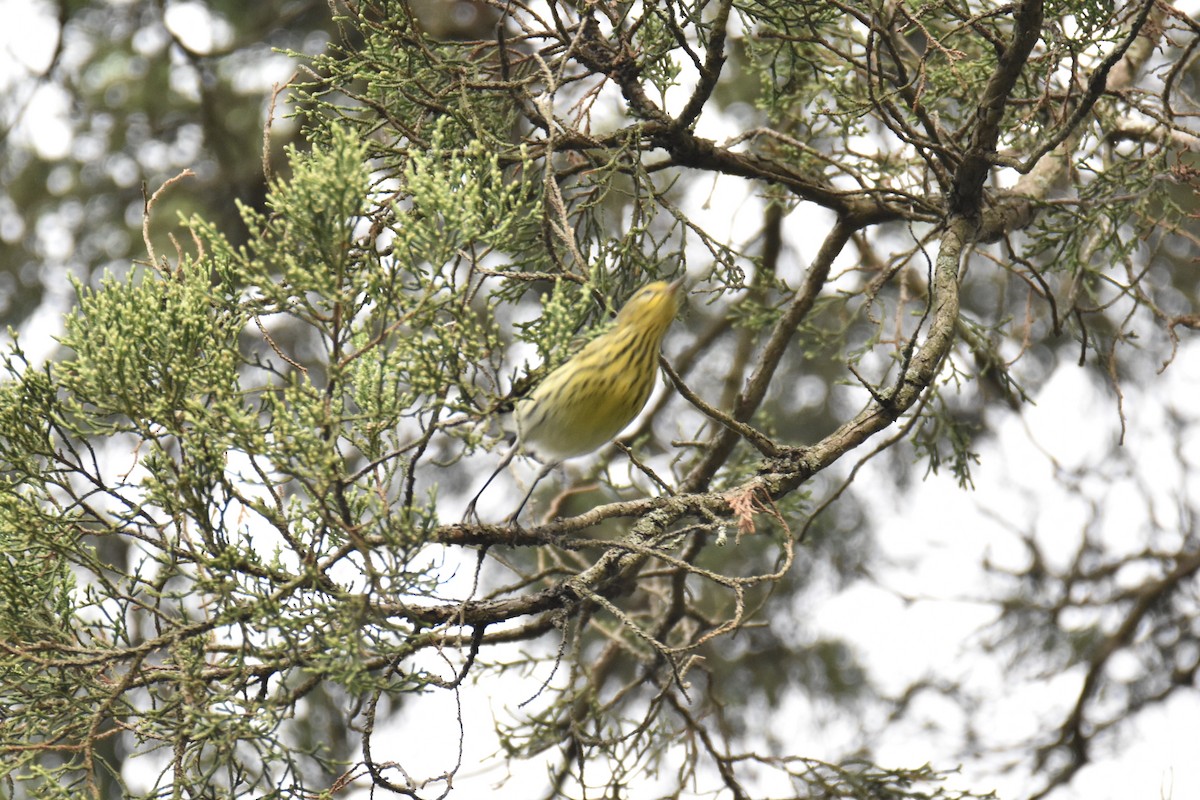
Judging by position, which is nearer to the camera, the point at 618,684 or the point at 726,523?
the point at 726,523

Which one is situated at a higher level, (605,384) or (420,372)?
(605,384)

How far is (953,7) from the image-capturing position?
3162 millimetres

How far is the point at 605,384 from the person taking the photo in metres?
3.33

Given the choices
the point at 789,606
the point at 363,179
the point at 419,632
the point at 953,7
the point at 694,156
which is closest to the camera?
the point at 363,179

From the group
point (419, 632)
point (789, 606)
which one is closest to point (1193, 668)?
point (789, 606)

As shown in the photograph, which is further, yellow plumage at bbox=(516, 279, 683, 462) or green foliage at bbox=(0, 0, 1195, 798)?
yellow plumage at bbox=(516, 279, 683, 462)

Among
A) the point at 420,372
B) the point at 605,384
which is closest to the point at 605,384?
the point at 605,384

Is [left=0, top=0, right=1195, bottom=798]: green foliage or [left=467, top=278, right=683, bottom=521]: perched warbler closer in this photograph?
[left=0, top=0, right=1195, bottom=798]: green foliage

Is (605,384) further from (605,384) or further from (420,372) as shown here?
(420,372)

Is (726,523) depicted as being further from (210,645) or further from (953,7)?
(953,7)

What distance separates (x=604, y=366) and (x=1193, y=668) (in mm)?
4116

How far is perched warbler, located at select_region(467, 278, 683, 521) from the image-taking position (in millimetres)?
3324

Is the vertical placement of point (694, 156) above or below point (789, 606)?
below

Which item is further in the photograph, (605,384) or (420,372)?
(605,384)
